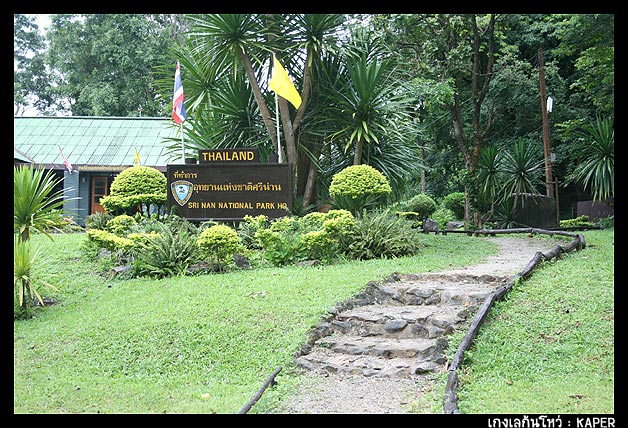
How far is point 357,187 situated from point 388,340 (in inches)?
225

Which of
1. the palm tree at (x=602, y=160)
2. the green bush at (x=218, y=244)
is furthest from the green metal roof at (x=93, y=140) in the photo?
the palm tree at (x=602, y=160)

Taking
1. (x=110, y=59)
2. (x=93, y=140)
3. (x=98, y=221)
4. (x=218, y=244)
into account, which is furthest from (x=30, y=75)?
(x=218, y=244)

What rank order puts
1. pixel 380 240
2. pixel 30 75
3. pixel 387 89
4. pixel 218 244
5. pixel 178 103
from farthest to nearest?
pixel 30 75, pixel 387 89, pixel 178 103, pixel 380 240, pixel 218 244

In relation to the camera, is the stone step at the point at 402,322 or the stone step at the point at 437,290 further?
the stone step at the point at 437,290

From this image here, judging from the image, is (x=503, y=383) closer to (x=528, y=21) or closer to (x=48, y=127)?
(x=528, y=21)

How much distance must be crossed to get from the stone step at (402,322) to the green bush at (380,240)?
132 inches

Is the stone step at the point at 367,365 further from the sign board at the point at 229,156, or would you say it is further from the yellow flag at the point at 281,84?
the yellow flag at the point at 281,84

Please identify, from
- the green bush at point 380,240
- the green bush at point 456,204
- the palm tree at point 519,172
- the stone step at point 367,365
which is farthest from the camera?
the green bush at point 456,204

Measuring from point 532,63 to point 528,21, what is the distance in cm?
174

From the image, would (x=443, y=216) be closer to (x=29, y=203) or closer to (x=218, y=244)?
(x=218, y=244)

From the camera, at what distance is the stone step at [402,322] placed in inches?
280

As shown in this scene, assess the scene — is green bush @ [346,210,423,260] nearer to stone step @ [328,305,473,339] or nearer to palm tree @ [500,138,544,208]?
stone step @ [328,305,473,339]

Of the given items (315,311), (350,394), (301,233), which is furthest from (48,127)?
(350,394)

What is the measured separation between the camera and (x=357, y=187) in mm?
12445
